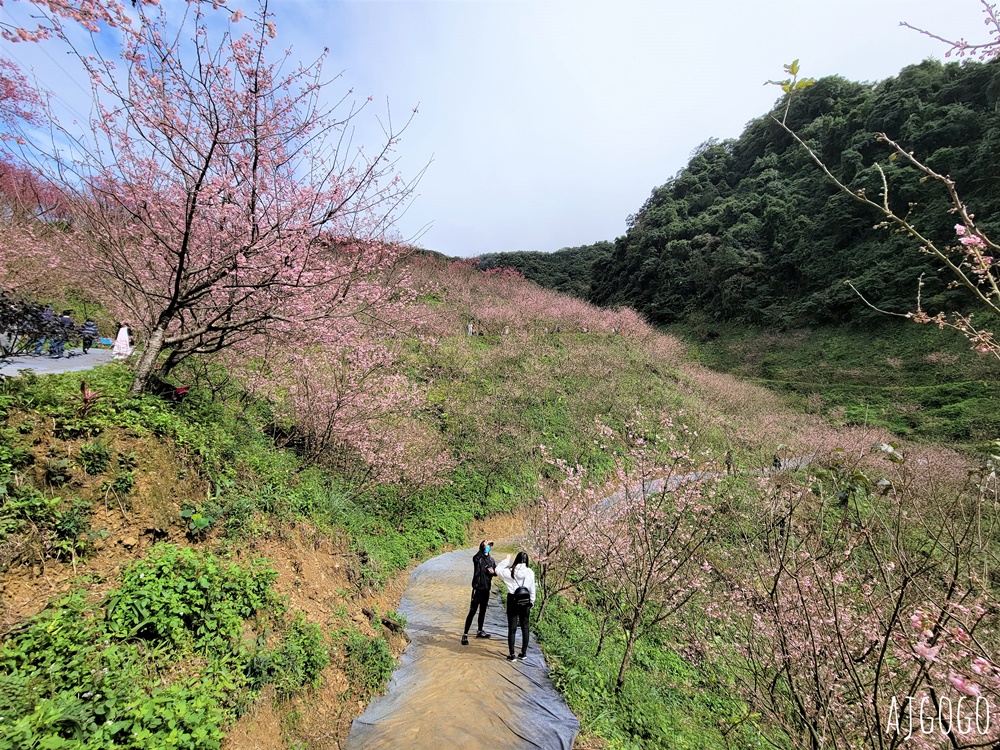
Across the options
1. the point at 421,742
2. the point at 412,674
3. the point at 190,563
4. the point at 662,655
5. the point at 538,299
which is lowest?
the point at 662,655

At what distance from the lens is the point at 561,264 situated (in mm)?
72438

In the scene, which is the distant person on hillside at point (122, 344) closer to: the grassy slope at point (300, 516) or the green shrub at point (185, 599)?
the grassy slope at point (300, 516)

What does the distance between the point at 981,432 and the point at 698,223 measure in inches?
1654

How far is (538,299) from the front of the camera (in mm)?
36312

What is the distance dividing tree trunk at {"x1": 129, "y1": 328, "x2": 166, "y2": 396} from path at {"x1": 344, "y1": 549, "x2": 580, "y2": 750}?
5.19 metres

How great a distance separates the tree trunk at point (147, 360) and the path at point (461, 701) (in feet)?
17.0

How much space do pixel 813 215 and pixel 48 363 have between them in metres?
58.7

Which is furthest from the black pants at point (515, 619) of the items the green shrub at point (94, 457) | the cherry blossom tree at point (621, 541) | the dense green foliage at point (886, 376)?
the dense green foliage at point (886, 376)

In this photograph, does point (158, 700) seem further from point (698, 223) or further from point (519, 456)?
point (698, 223)

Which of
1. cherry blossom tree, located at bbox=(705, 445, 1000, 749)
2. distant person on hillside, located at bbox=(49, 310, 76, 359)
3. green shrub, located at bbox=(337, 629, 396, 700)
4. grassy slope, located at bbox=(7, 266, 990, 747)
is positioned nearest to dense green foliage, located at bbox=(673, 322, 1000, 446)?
grassy slope, located at bbox=(7, 266, 990, 747)

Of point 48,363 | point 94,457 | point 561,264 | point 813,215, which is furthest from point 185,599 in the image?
point 561,264

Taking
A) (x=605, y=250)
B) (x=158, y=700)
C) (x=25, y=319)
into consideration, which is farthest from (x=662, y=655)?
(x=605, y=250)

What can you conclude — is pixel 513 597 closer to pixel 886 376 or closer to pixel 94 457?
pixel 94 457

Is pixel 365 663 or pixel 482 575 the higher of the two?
pixel 482 575
